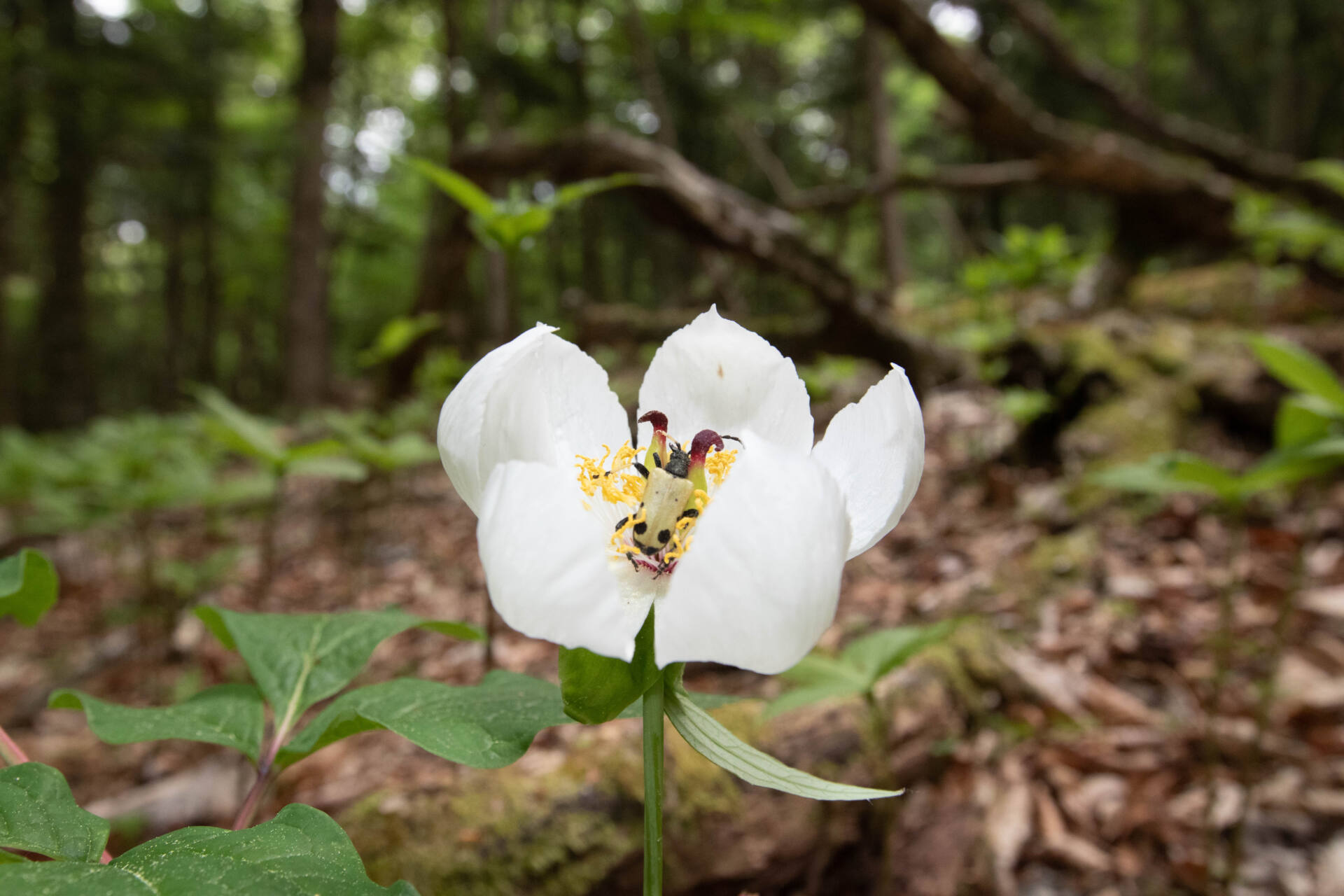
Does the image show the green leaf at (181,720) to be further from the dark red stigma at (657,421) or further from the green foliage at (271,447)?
the green foliage at (271,447)

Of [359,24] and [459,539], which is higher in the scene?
[359,24]

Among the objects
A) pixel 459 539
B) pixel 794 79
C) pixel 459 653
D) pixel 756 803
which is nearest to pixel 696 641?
pixel 756 803

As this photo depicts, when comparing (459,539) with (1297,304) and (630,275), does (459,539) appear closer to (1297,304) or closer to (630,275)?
(1297,304)

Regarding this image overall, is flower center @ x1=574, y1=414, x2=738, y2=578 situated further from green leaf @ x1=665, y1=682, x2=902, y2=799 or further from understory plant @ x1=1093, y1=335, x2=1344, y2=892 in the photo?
understory plant @ x1=1093, y1=335, x2=1344, y2=892

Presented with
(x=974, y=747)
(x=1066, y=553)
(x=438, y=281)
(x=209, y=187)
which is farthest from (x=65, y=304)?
(x=974, y=747)

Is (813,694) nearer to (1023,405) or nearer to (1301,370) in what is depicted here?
(1301,370)

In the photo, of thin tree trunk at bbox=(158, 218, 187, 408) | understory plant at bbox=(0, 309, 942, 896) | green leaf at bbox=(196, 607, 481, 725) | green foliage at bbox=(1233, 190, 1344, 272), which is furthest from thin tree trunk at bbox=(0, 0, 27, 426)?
green foliage at bbox=(1233, 190, 1344, 272)
